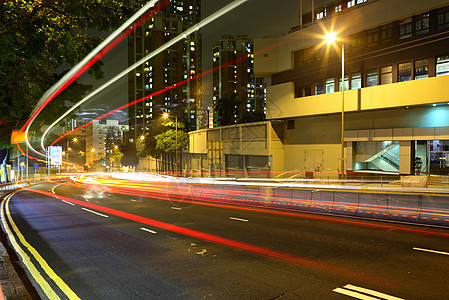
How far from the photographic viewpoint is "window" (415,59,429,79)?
906 inches

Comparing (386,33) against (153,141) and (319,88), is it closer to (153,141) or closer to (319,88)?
(319,88)

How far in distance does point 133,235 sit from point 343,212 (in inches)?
386

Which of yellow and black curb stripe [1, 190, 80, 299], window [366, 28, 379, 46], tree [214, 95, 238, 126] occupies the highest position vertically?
window [366, 28, 379, 46]

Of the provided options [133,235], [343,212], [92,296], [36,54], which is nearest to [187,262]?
[92,296]

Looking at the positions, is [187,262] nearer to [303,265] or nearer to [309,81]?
[303,265]

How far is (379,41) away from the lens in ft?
84.8

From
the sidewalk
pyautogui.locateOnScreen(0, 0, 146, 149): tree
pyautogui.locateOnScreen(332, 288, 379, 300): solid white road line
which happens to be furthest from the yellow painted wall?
the sidewalk

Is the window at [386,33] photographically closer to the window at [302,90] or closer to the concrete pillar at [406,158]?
the window at [302,90]

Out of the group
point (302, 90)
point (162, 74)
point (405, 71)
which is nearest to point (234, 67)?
point (162, 74)

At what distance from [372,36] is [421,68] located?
5.04m

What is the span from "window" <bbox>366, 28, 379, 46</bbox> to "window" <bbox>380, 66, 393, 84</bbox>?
7.78 ft

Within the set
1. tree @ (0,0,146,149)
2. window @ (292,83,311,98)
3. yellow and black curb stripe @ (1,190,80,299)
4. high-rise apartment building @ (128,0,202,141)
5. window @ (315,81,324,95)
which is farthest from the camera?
high-rise apartment building @ (128,0,202,141)

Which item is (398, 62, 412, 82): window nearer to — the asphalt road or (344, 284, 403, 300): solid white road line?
the asphalt road

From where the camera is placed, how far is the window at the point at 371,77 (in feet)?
86.0
